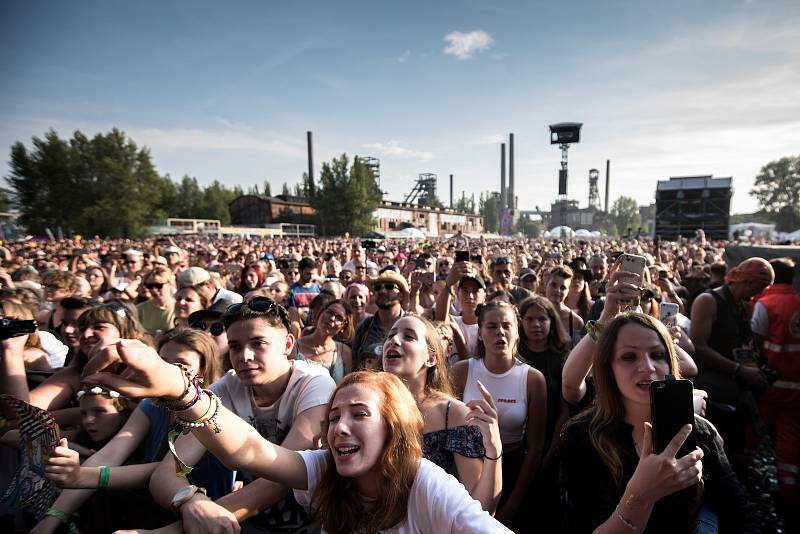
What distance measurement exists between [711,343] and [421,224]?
7346cm

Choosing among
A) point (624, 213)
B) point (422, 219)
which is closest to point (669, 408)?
point (422, 219)

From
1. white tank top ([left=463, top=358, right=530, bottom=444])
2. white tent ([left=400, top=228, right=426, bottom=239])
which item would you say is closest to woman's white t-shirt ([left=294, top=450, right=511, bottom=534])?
white tank top ([left=463, top=358, right=530, bottom=444])

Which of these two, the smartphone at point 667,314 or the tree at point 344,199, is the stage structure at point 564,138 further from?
the smartphone at point 667,314

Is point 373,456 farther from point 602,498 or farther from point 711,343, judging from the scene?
point 711,343

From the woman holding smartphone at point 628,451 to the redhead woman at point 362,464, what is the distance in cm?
67

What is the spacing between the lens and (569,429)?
79.2 inches

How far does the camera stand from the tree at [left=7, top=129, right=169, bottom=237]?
1850 inches

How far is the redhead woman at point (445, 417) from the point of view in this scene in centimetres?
187

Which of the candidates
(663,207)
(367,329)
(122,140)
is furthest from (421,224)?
(367,329)

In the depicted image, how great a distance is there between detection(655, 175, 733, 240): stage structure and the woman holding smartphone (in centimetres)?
2835

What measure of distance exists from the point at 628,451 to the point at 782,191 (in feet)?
275

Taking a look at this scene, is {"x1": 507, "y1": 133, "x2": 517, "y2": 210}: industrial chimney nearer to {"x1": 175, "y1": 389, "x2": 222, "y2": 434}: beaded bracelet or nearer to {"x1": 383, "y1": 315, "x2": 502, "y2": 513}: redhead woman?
{"x1": 383, "y1": 315, "x2": 502, "y2": 513}: redhead woman

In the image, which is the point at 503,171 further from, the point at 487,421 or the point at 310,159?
the point at 487,421

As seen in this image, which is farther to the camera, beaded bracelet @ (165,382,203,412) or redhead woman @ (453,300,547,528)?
redhead woman @ (453,300,547,528)
